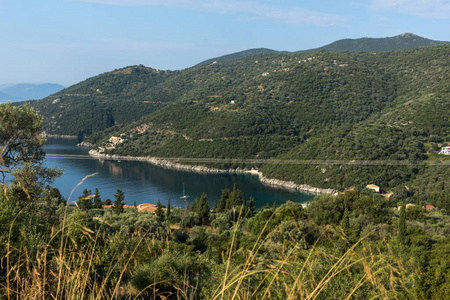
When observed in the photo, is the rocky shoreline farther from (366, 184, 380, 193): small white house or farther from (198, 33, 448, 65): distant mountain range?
(198, 33, 448, 65): distant mountain range

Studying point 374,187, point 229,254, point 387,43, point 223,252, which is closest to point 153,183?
point 374,187

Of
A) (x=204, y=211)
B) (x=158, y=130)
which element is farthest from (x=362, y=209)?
(x=158, y=130)

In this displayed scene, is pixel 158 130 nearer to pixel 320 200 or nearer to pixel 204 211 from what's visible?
pixel 204 211

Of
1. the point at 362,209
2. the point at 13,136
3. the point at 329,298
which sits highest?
the point at 13,136

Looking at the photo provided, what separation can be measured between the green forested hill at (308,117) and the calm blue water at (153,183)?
18.9 ft

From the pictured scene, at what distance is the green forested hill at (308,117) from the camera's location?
4984cm

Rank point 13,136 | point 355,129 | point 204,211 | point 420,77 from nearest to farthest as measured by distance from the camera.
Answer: point 13,136, point 204,211, point 355,129, point 420,77

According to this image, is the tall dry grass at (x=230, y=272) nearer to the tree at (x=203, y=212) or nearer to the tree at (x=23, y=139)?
the tree at (x=23, y=139)

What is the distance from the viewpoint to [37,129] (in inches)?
380

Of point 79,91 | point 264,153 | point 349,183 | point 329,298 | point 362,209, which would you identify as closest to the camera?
point 329,298

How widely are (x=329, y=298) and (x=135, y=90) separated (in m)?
142

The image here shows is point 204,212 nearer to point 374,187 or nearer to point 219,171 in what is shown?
point 374,187

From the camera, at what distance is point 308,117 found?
75.1 metres

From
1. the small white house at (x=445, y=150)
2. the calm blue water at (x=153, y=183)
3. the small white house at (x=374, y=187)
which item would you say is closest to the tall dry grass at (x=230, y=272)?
the calm blue water at (x=153, y=183)
